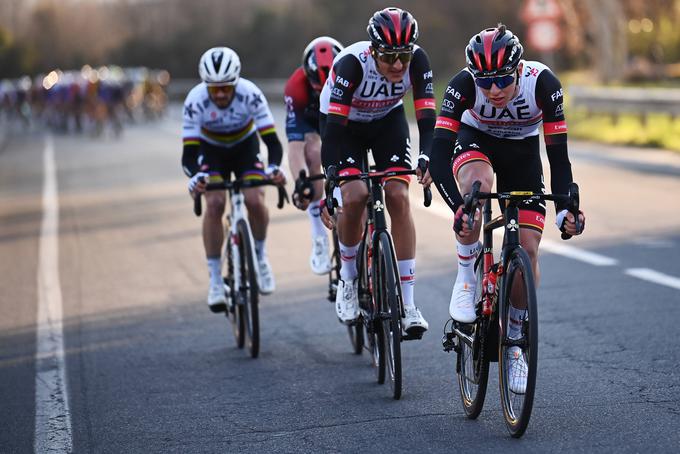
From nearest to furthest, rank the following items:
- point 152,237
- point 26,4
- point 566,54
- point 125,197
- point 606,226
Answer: point 606,226
point 152,237
point 125,197
point 566,54
point 26,4

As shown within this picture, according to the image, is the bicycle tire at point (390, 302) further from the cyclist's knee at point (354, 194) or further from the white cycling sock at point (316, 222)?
the white cycling sock at point (316, 222)

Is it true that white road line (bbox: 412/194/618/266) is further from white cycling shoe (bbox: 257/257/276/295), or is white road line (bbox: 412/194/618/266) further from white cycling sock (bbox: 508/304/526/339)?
white cycling sock (bbox: 508/304/526/339)

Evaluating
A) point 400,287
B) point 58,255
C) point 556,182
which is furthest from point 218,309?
point 58,255

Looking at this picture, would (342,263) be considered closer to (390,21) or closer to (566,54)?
(390,21)

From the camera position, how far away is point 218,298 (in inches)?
358

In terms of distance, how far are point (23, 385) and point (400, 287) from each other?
2.56 metres

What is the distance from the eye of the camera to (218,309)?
9102 millimetres

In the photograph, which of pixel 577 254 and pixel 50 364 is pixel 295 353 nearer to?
pixel 50 364

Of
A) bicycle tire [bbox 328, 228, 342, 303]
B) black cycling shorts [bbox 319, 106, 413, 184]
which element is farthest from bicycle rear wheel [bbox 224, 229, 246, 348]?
black cycling shorts [bbox 319, 106, 413, 184]

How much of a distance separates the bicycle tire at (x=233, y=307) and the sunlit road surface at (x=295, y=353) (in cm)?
12

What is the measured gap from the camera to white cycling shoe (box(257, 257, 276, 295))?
29.9 feet

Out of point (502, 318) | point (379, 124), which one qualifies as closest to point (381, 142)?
point (379, 124)

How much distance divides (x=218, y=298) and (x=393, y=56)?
8.71 ft

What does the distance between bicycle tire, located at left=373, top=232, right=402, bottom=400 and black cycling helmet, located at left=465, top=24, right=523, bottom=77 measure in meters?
1.34
